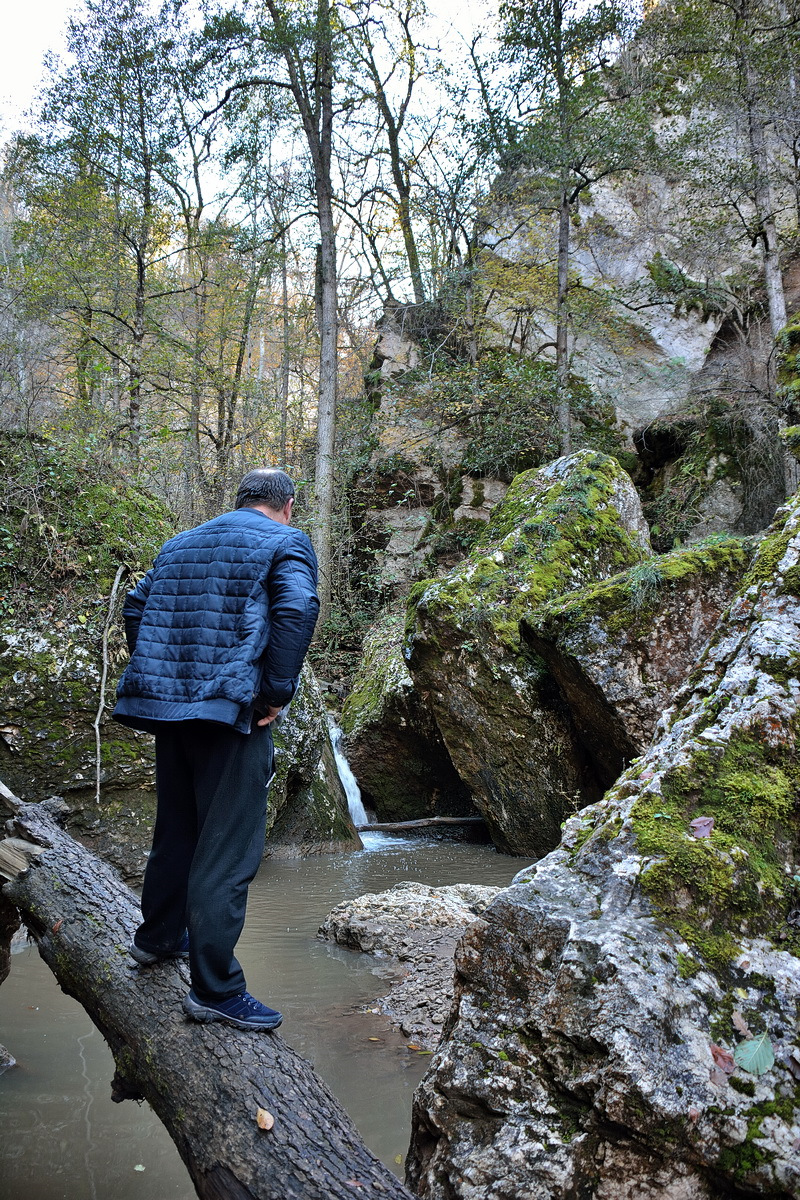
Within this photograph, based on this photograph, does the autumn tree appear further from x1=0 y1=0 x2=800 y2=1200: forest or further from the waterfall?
the waterfall

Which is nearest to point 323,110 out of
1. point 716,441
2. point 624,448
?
point 624,448

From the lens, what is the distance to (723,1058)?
6.46 feet

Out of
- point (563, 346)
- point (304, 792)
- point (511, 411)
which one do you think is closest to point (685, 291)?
point (563, 346)

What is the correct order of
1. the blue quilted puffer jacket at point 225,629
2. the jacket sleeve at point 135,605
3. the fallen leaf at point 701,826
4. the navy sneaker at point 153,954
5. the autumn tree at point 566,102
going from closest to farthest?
the fallen leaf at point 701,826, the blue quilted puffer jacket at point 225,629, the navy sneaker at point 153,954, the jacket sleeve at point 135,605, the autumn tree at point 566,102

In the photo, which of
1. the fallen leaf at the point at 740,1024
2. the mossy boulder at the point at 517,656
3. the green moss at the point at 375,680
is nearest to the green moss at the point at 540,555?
the mossy boulder at the point at 517,656

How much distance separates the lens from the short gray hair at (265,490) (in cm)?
301

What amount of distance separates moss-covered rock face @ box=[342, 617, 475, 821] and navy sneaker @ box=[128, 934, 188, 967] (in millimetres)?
6838

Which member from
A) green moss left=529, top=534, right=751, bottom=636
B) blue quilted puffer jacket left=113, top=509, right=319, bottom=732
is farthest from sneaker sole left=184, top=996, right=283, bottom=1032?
green moss left=529, top=534, right=751, bottom=636

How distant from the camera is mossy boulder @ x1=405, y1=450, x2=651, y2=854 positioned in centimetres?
752

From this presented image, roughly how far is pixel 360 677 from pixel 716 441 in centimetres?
741

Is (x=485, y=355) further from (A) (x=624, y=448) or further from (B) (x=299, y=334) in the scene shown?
(B) (x=299, y=334)

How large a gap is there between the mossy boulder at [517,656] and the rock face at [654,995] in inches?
188

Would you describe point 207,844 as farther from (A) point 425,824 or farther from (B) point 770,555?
(A) point 425,824

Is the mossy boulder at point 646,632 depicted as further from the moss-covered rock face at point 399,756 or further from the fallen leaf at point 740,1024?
the fallen leaf at point 740,1024
